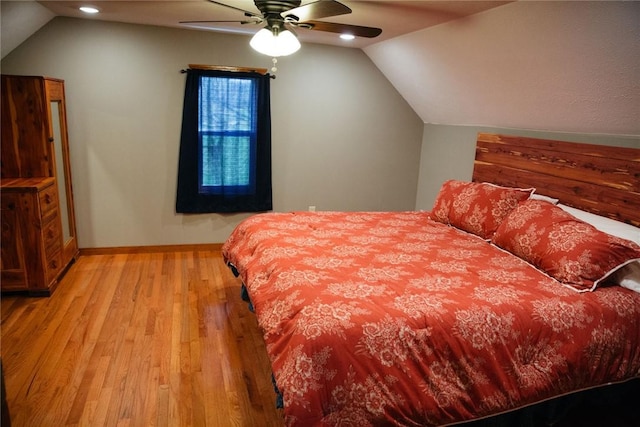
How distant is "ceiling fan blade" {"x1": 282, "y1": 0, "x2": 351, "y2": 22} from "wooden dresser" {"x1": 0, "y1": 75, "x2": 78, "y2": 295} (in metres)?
2.03

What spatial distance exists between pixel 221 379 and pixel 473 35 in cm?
278

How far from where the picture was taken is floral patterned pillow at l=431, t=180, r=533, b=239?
9.58 feet

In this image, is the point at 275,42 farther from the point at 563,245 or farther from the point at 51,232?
the point at 51,232

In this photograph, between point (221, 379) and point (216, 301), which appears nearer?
point (221, 379)

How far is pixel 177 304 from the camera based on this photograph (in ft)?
10.4

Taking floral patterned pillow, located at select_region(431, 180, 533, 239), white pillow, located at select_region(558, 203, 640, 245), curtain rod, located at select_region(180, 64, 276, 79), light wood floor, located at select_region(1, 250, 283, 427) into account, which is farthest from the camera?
curtain rod, located at select_region(180, 64, 276, 79)

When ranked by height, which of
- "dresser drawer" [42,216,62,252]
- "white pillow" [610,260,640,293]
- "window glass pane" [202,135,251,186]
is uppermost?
"window glass pane" [202,135,251,186]

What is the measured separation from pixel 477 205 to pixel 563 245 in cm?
84

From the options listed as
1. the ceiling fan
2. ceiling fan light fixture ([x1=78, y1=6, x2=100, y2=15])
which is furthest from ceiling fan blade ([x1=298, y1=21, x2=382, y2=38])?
ceiling fan light fixture ([x1=78, y1=6, x2=100, y2=15])

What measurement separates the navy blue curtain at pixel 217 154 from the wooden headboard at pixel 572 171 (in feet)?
7.03

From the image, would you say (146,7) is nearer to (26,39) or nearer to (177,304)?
(26,39)

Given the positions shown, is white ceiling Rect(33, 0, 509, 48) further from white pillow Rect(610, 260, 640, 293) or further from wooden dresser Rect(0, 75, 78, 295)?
white pillow Rect(610, 260, 640, 293)

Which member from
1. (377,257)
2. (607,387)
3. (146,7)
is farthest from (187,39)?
(607,387)

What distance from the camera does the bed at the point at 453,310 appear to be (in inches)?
63.6
